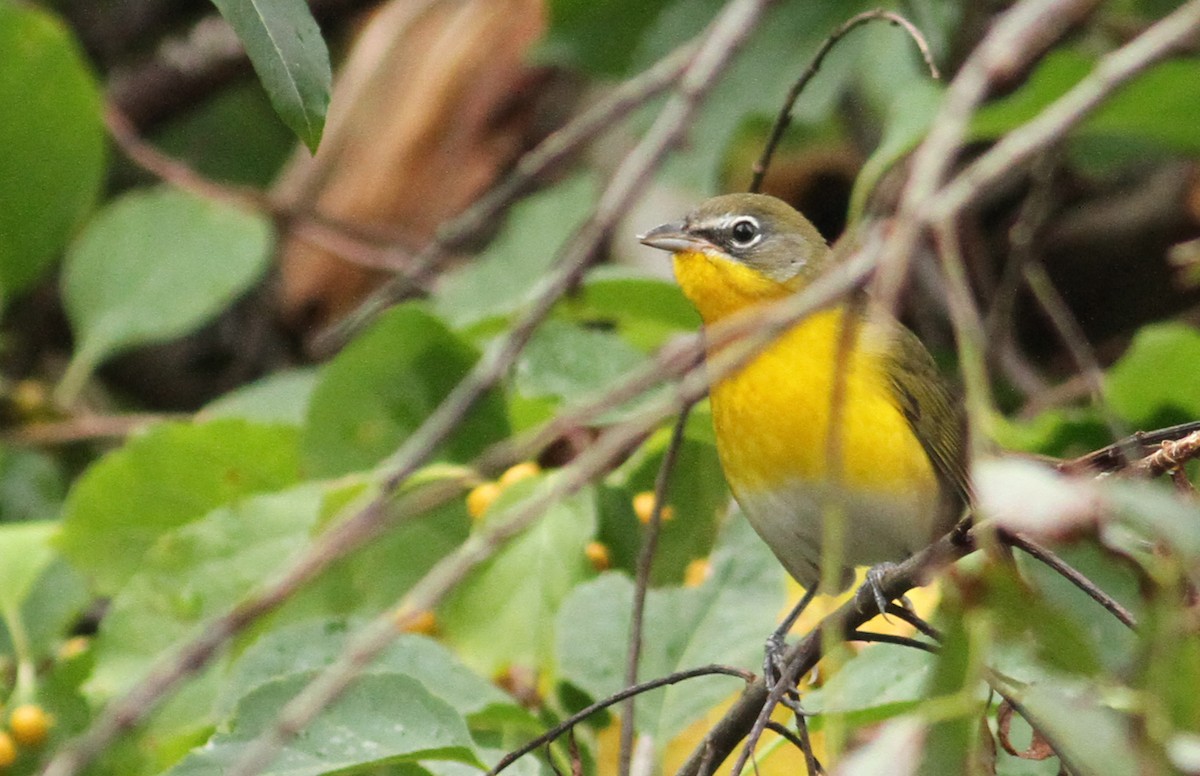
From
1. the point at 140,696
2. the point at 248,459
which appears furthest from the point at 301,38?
the point at 248,459

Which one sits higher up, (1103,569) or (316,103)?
(316,103)

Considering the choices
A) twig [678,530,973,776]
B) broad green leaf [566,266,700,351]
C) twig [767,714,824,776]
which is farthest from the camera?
broad green leaf [566,266,700,351]

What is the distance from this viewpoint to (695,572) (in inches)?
99.2

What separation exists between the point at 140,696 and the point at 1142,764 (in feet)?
2.26

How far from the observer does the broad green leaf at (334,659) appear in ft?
6.75

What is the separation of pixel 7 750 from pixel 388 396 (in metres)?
0.84

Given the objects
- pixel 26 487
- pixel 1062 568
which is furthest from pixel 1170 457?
pixel 26 487

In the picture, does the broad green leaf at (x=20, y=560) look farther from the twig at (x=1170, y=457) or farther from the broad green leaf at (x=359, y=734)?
the twig at (x=1170, y=457)

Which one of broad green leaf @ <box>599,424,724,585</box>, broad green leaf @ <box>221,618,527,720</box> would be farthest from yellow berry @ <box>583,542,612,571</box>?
broad green leaf @ <box>221,618,527,720</box>

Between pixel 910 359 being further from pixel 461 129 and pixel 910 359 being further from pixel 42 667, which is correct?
pixel 461 129

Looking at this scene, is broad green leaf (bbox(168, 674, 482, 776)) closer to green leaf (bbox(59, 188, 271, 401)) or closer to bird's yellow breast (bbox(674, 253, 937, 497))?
bird's yellow breast (bbox(674, 253, 937, 497))

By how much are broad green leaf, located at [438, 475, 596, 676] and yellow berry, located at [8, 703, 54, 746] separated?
2.17ft

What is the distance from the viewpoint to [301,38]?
4.50 feet

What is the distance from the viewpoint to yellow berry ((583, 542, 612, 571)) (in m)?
2.49
